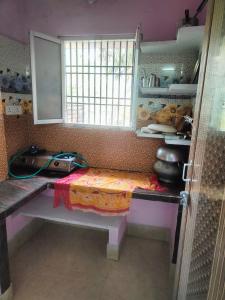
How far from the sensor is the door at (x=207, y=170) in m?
0.78

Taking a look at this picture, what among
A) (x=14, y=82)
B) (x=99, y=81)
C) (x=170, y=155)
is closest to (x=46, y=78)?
(x=14, y=82)

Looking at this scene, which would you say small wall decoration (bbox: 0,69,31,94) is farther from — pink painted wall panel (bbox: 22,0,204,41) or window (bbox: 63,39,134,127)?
pink painted wall panel (bbox: 22,0,204,41)

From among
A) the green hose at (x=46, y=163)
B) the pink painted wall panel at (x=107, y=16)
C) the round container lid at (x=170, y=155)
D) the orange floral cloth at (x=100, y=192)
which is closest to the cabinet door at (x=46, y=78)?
the pink painted wall panel at (x=107, y=16)

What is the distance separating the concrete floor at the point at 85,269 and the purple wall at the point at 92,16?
82.3 inches

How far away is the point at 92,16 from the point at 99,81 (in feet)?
1.97

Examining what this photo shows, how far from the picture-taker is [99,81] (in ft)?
7.50

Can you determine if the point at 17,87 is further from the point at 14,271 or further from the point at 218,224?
the point at 218,224

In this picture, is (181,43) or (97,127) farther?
(97,127)

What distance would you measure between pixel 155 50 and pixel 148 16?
320 mm

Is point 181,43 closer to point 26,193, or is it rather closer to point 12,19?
point 12,19

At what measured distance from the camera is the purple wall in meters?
1.89

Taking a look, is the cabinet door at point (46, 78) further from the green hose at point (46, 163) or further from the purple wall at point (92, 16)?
the green hose at point (46, 163)

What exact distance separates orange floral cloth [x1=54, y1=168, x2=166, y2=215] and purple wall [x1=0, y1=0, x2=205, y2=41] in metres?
1.35

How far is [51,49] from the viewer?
81.6 inches
